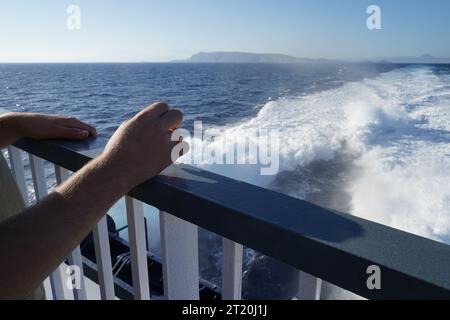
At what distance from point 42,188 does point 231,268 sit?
2.59ft

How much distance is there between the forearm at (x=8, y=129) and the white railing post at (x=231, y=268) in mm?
659

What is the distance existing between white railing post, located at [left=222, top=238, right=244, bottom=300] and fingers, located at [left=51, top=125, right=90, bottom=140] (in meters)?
0.48

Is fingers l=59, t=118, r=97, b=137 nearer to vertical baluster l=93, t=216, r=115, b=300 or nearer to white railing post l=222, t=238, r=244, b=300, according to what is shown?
vertical baluster l=93, t=216, r=115, b=300

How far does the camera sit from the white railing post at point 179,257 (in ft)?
2.64

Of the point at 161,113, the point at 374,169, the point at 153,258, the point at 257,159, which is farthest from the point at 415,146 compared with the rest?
the point at 161,113

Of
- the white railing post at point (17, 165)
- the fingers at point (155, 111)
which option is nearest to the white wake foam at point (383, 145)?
the white railing post at point (17, 165)

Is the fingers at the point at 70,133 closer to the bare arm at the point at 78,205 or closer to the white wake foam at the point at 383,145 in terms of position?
the bare arm at the point at 78,205

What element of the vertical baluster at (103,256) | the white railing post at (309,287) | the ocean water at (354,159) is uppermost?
the white railing post at (309,287)

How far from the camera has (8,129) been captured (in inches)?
39.0

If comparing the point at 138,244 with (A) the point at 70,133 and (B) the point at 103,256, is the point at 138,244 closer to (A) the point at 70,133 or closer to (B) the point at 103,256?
(B) the point at 103,256

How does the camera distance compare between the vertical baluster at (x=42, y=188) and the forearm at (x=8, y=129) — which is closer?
the forearm at (x=8, y=129)

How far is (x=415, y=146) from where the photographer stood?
30.7ft

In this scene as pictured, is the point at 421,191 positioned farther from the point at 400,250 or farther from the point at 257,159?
the point at 400,250

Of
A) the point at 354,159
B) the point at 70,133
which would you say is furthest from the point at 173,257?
the point at 354,159
